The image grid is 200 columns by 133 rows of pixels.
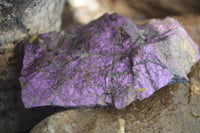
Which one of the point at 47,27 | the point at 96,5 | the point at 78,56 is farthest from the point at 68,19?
the point at 78,56

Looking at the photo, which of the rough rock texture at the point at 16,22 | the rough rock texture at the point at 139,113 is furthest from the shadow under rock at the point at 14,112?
the rough rock texture at the point at 16,22

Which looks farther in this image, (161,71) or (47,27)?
(47,27)

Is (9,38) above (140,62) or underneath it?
above

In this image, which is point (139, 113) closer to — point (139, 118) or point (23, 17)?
point (139, 118)

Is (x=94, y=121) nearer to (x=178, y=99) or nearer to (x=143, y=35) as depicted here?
(x=178, y=99)

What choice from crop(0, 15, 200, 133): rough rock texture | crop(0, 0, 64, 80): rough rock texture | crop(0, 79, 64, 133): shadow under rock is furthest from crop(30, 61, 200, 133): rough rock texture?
crop(0, 0, 64, 80): rough rock texture

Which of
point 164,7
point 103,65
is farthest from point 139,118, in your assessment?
point 164,7

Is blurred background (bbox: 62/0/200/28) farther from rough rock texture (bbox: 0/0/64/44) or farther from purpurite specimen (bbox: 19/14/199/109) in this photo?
purpurite specimen (bbox: 19/14/199/109)

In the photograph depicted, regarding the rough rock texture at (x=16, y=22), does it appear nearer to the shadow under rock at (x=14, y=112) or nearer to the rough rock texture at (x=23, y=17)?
the rough rock texture at (x=23, y=17)
